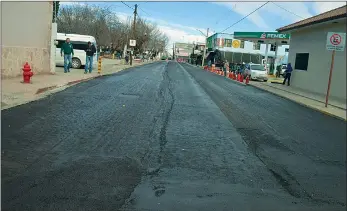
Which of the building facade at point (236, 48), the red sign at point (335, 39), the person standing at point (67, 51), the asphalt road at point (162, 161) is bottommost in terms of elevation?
the asphalt road at point (162, 161)

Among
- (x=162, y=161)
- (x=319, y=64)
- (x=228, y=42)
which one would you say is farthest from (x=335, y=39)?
(x=228, y=42)

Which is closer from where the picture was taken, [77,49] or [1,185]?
[1,185]

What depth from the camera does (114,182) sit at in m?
4.61

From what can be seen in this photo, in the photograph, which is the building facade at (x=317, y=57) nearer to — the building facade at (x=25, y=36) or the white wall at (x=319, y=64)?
the white wall at (x=319, y=64)

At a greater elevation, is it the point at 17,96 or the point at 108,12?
the point at 108,12

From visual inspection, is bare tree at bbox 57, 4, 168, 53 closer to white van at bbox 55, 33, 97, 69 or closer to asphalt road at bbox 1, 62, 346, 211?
white van at bbox 55, 33, 97, 69

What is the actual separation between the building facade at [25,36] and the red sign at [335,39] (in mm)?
12868

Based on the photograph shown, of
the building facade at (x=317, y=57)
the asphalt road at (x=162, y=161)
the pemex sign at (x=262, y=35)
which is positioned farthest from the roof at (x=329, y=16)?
the pemex sign at (x=262, y=35)

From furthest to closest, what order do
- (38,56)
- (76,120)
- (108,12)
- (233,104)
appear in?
(108,12), (38,56), (233,104), (76,120)

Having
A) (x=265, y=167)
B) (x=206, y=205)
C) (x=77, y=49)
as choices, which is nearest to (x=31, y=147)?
(x=206, y=205)

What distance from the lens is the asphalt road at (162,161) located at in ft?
13.9

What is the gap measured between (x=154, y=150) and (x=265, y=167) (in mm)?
1776

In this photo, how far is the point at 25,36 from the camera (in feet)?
56.9

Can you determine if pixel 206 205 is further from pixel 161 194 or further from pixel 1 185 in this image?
pixel 1 185
